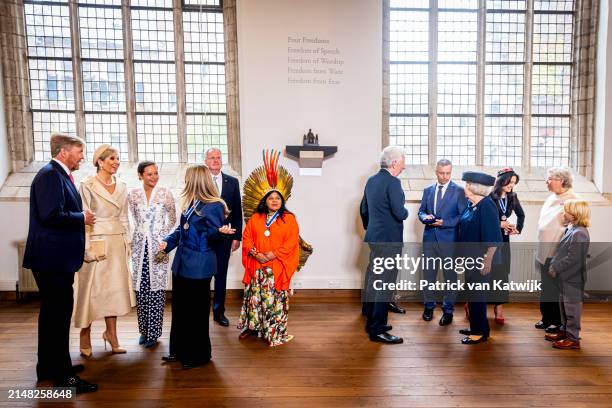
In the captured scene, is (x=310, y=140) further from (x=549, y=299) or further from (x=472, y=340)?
(x=549, y=299)

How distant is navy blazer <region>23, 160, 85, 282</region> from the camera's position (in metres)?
2.60

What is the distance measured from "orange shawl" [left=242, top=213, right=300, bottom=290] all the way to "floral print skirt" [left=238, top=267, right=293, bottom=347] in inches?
2.2

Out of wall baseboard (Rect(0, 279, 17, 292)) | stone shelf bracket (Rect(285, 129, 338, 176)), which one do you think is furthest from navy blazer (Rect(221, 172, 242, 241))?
wall baseboard (Rect(0, 279, 17, 292))

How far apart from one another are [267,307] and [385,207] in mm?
1352

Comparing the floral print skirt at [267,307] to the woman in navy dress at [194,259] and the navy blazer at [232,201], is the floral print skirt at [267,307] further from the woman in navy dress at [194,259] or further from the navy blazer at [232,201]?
the navy blazer at [232,201]

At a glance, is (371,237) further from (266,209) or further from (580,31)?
(580,31)

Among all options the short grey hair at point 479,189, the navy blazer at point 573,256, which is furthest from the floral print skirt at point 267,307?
the navy blazer at point 573,256

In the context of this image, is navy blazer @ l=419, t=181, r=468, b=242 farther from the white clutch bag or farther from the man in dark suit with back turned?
the man in dark suit with back turned

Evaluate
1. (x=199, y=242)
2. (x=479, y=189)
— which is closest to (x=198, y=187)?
(x=199, y=242)

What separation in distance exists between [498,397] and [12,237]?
18.1 ft

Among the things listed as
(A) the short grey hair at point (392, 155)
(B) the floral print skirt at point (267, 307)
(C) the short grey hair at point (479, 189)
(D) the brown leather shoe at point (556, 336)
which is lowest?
(D) the brown leather shoe at point (556, 336)

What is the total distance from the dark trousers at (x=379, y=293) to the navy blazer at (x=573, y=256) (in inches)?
52.4

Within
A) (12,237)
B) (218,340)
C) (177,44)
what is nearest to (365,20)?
(177,44)

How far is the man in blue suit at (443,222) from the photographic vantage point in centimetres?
423
